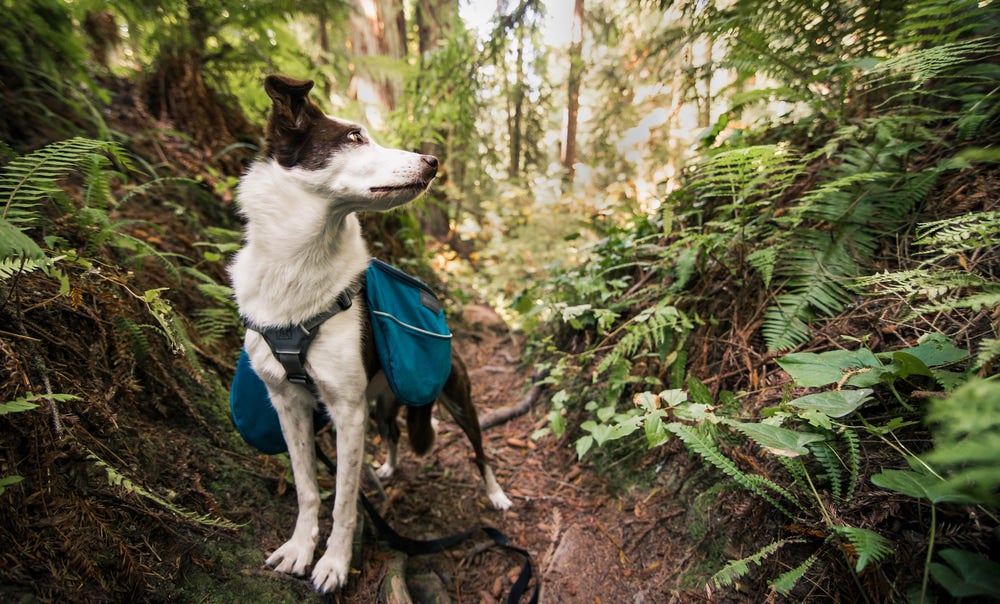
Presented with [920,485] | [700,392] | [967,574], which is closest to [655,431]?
[700,392]

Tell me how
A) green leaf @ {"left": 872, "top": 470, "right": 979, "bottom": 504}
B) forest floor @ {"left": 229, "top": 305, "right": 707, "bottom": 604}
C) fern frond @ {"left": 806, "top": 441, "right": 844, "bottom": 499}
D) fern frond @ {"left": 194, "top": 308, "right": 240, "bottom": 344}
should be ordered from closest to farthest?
green leaf @ {"left": 872, "top": 470, "right": 979, "bottom": 504} → fern frond @ {"left": 806, "top": 441, "right": 844, "bottom": 499} → forest floor @ {"left": 229, "top": 305, "right": 707, "bottom": 604} → fern frond @ {"left": 194, "top": 308, "right": 240, "bottom": 344}

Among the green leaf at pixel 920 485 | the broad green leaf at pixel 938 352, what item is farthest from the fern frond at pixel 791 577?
the broad green leaf at pixel 938 352

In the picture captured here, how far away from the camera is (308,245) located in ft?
6.79

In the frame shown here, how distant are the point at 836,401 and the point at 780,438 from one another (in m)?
0.24

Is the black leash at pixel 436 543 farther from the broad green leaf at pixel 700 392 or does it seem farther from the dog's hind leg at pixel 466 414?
the broad green leaf at pixel 700 392

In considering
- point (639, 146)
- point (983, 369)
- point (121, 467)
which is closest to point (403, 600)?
point (121, 467)

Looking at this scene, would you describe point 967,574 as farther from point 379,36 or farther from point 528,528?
point 379,36

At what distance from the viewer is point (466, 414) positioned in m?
2.95

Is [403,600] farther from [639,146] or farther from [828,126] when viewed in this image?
[639,146]

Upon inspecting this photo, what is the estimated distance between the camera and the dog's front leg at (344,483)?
2.05 m

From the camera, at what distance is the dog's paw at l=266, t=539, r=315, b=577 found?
1.96 metres

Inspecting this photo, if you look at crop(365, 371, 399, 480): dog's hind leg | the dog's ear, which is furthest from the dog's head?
crop(365, 371, 399, 480): dog's hind leg

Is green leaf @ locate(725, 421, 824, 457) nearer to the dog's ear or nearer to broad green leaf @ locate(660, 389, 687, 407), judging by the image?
broad green leaf @ locate(660, 389, 687, 407)

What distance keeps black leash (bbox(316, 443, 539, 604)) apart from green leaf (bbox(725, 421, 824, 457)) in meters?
1.46
